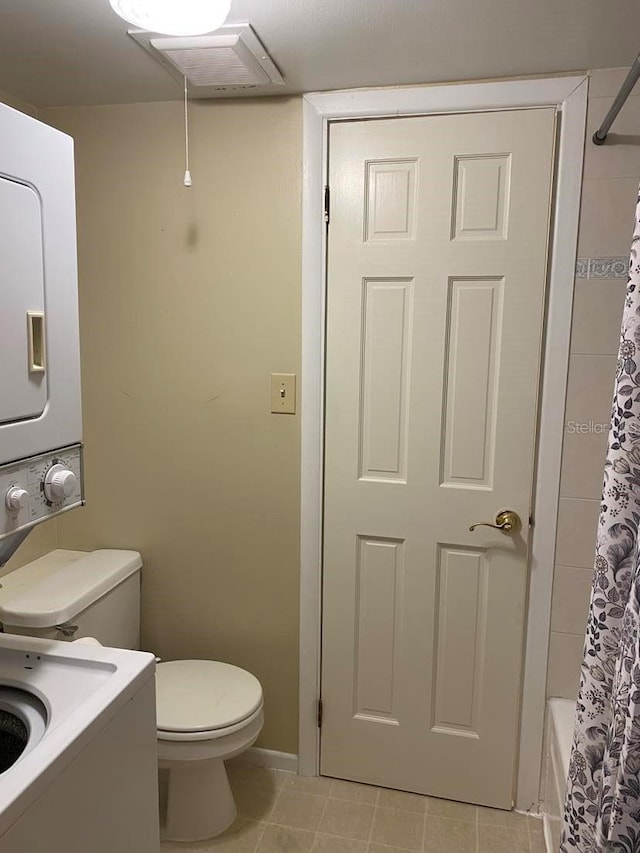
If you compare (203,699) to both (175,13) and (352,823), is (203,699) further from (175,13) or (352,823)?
(175,13)

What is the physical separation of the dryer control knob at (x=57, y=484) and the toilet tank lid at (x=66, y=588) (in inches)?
30.7

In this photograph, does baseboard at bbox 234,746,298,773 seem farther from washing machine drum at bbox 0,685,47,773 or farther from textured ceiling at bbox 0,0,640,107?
textured ceiling at bbox 0,0,640,107

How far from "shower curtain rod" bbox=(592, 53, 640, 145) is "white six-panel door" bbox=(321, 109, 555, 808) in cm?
12

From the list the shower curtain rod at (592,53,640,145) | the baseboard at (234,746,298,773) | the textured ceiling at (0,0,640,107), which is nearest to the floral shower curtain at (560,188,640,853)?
the shower curtain rod at (592,53,640,145)

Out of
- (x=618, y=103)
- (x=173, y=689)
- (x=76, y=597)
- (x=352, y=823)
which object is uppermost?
(x=618, y=103)

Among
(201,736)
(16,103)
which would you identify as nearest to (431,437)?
(201,736)

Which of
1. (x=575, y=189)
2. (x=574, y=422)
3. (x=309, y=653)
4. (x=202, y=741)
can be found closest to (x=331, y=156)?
(x=575, y=189)

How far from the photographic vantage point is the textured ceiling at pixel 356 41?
58.0 inches

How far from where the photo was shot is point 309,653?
224cm

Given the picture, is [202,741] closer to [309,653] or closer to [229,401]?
[309,653]

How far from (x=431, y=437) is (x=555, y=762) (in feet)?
3.18

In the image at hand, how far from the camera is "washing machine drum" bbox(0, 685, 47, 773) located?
46.0 inches

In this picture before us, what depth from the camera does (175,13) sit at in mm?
1386

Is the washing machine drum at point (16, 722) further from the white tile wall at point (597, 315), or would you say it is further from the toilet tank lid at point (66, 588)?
the white tile wall at point (597, 315)
